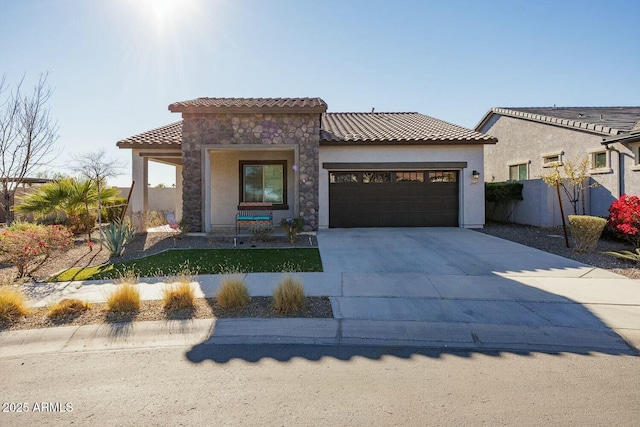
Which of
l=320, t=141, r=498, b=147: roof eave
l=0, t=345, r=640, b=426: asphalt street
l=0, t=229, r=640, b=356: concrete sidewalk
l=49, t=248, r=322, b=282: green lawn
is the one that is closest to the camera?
l=0, t=345, r=640, b=426: asphalt street

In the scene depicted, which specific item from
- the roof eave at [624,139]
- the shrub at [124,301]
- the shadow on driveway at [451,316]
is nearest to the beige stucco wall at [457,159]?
the roof eave at [624,139]

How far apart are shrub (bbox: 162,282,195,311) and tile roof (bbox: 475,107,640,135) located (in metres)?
16.1

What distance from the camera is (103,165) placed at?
16.8 m

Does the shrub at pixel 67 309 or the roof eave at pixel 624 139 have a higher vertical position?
the roof eave at pixel 624 139

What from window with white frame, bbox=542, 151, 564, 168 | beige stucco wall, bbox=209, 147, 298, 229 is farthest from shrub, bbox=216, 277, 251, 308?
window with white frame, bbox=542, 151, 564, 168

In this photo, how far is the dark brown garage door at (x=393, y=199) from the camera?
47.0 ft

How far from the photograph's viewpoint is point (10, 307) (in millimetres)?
5000

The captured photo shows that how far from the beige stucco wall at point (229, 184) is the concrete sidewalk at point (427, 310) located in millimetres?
6864

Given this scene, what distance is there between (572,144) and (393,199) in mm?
8926

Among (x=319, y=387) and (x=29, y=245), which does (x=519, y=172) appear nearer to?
(x=319, y=387)

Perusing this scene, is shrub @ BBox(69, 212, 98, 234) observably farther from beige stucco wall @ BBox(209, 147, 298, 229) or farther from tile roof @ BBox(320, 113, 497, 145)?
tile roof @ BBox(320, 113, 497, 145)

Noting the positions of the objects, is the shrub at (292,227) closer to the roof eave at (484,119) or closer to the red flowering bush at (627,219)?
the red flowering bush at (627,219)

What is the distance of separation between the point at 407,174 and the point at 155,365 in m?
12.5

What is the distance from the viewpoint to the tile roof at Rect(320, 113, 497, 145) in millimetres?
13906
